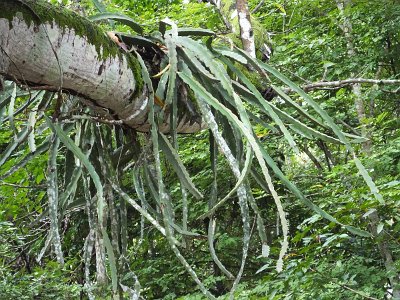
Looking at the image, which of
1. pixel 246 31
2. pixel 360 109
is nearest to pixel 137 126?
pixel 246 31

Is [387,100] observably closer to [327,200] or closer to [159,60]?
[327,200]

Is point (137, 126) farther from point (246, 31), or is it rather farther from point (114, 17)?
point (246, 31)

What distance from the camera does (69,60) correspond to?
80cm

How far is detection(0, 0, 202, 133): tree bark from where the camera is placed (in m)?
0.72

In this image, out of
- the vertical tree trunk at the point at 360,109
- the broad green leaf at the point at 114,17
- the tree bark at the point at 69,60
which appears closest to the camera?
the tree bark at the point at 69,60

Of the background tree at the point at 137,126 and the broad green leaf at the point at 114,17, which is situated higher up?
the broad green leaf at the point at 114,17

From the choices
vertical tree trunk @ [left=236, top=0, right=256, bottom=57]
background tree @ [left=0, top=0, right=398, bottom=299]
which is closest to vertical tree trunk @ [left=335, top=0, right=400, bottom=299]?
background tree @ [left=0, top=0, right=398, bottom=299]

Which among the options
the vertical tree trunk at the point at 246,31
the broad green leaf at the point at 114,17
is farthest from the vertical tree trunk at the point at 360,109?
A: the broad green leaf at the point at 114,17

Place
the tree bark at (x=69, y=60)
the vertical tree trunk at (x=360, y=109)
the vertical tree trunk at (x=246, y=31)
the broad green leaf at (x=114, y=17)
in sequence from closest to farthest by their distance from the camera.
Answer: the tree bark at (x=69, y=60), the broad green leaf at (x=114, y=17), the vertical tree trunk at (x=246, y=31), the vertical tree trunk at (x=360, y=109)

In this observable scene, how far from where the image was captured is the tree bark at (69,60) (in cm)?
72

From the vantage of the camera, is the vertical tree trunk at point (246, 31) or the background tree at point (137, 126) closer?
the background tree at point (137, 126)

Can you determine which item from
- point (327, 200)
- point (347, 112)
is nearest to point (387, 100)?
point (347, 112)

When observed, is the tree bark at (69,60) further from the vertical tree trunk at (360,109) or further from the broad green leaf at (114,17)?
the vertical tree trunk at (360,109)

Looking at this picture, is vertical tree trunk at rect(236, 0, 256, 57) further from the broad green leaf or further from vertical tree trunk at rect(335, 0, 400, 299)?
vertical tree trunk at rect(335, 0, 400, 299)
